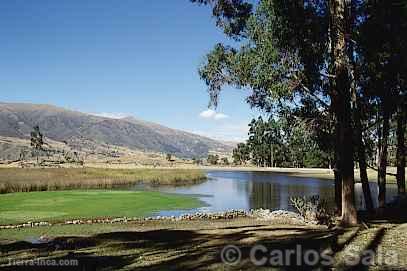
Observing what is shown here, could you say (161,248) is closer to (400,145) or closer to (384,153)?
(384,153)

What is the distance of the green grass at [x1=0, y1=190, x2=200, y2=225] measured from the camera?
24922 mm

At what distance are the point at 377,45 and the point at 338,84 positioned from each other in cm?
424

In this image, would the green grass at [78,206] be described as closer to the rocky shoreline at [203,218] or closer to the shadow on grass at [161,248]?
the rocky shoreline at [203,218]

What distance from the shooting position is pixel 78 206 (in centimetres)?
2964

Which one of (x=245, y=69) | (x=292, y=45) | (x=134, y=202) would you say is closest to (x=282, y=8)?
(x=292, y=45)

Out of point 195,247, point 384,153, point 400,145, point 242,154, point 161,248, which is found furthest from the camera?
point 242,154

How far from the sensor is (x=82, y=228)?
18297 mm

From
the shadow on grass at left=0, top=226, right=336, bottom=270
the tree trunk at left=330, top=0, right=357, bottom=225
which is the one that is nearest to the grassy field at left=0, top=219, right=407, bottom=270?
the shadow on grass at left=0, top=226, right=336, bottom=270

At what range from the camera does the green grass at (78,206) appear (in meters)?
24.9

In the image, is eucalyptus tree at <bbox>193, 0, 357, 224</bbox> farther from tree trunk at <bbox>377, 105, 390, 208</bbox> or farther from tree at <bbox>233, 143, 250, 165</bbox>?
tree at <bbox>233, 143, 250, 165</bbox>

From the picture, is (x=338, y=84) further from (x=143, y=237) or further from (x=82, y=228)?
(x=82, y=228)

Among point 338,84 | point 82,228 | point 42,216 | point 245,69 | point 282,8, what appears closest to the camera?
point 338,84

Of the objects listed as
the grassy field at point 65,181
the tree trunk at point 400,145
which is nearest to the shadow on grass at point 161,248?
the tree trunk at point 400,145

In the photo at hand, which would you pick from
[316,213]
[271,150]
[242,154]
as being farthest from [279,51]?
[242,154]
